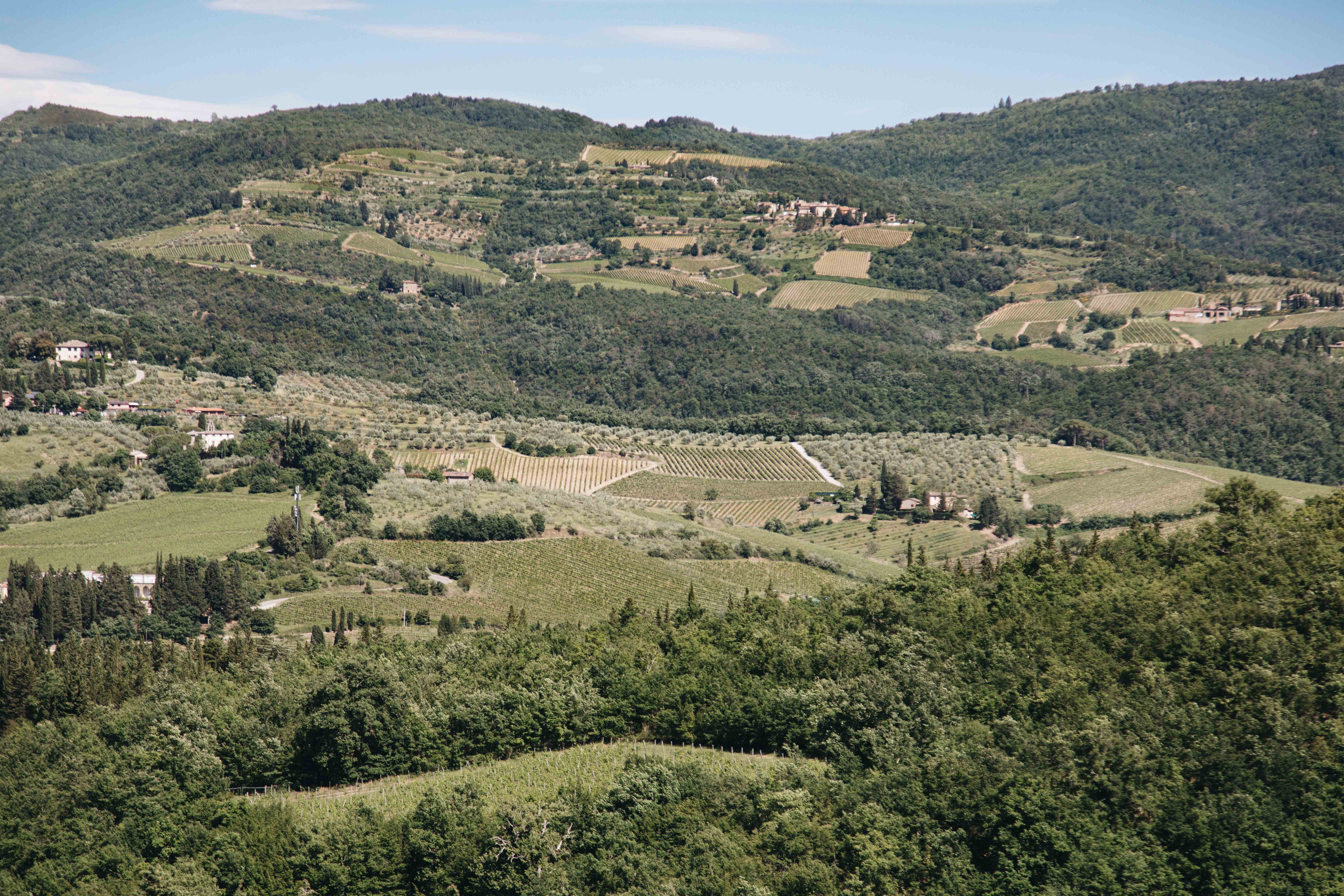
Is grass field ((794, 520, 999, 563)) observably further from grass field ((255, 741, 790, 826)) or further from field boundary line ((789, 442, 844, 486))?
grass field ((255, 741, 790, 826))

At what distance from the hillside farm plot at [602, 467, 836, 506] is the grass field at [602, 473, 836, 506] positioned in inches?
2.1

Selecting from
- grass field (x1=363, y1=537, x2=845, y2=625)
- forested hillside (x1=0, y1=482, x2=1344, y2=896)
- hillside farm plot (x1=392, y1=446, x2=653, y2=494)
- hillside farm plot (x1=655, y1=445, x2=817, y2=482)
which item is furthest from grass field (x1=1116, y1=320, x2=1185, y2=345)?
forested hillside (x1=0, y1=482, x2=1344, y2=896)

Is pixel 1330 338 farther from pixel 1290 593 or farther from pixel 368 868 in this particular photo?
pixel 368 868

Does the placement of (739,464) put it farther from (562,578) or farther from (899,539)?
(562,578)

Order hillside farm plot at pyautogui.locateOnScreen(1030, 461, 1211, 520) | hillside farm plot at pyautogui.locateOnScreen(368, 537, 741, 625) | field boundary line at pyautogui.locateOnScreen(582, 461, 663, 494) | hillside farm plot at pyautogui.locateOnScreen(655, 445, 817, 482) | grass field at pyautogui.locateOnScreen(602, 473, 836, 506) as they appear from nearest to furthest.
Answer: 1. hillside farm plot at pyautogui.locateOnScreen(368, 537, 741, 625)
2. hillside farm plot at pyautogui.locateOnScreen(1030, 461, 1211, 520)
3. field boundary line at pyautogui.locateOnScreen(582, 461, 663, 494)
4. grass field at pyautogui.locateOnScreen(602, 473, 836, 506)
5. hillside farm plot at pyautogui.locateOnScreen(655, 445, 817, 482)

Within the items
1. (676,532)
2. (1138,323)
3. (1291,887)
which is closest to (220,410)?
(676,532)

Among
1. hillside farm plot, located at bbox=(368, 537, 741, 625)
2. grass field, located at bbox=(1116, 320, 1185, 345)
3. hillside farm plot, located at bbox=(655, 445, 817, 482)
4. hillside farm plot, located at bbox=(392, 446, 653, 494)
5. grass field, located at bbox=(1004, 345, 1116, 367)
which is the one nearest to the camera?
hillside farm plot, located at bbox=(368, 537, 741, 625)

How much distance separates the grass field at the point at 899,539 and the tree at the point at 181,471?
47069 millimetres

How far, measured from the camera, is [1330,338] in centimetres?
16425

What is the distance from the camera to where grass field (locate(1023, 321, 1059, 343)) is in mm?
191875

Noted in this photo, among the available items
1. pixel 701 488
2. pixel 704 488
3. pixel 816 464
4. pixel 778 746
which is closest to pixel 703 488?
pixel 704 488

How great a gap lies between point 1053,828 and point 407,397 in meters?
127

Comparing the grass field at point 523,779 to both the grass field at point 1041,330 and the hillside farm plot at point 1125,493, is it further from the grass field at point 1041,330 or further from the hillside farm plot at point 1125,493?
the grass field at point 1041,330

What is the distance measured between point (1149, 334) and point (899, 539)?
95.0 m
